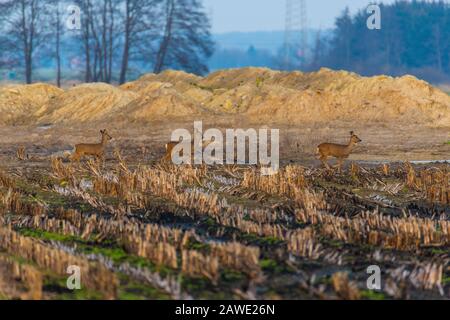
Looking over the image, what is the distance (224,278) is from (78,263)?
179cm

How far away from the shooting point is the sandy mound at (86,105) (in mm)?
46281

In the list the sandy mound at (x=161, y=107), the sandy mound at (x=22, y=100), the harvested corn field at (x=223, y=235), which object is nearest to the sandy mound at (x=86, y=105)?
the sandy mound at (x=161, y=107)

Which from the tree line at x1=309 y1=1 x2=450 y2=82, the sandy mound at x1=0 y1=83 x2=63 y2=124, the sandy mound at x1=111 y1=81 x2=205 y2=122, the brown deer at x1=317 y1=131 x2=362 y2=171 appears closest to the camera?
the brown deer at x1=317 y1=131 x2=362 y2=171

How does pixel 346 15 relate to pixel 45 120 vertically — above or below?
above

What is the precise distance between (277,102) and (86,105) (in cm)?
959

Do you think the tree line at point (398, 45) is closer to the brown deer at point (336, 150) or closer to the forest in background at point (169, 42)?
the forest in background at point (169, 42)

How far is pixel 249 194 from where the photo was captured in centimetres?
2109

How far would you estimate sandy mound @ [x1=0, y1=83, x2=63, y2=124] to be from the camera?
49.8 m

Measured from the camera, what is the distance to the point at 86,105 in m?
48.0

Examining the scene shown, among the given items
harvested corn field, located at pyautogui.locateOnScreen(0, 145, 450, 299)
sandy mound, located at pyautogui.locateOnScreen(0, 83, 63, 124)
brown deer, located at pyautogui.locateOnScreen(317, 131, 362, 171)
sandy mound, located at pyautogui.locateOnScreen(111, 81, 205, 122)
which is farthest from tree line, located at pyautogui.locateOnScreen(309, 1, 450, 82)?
harvested corn field, located at pyautogui.locateOnScreen(0, 145, 450, 299)

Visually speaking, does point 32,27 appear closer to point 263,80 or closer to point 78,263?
point 263,80

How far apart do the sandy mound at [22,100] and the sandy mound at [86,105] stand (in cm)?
110

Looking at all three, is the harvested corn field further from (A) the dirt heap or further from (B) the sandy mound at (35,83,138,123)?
(B) the sandy mound at (35,83,138,123)
